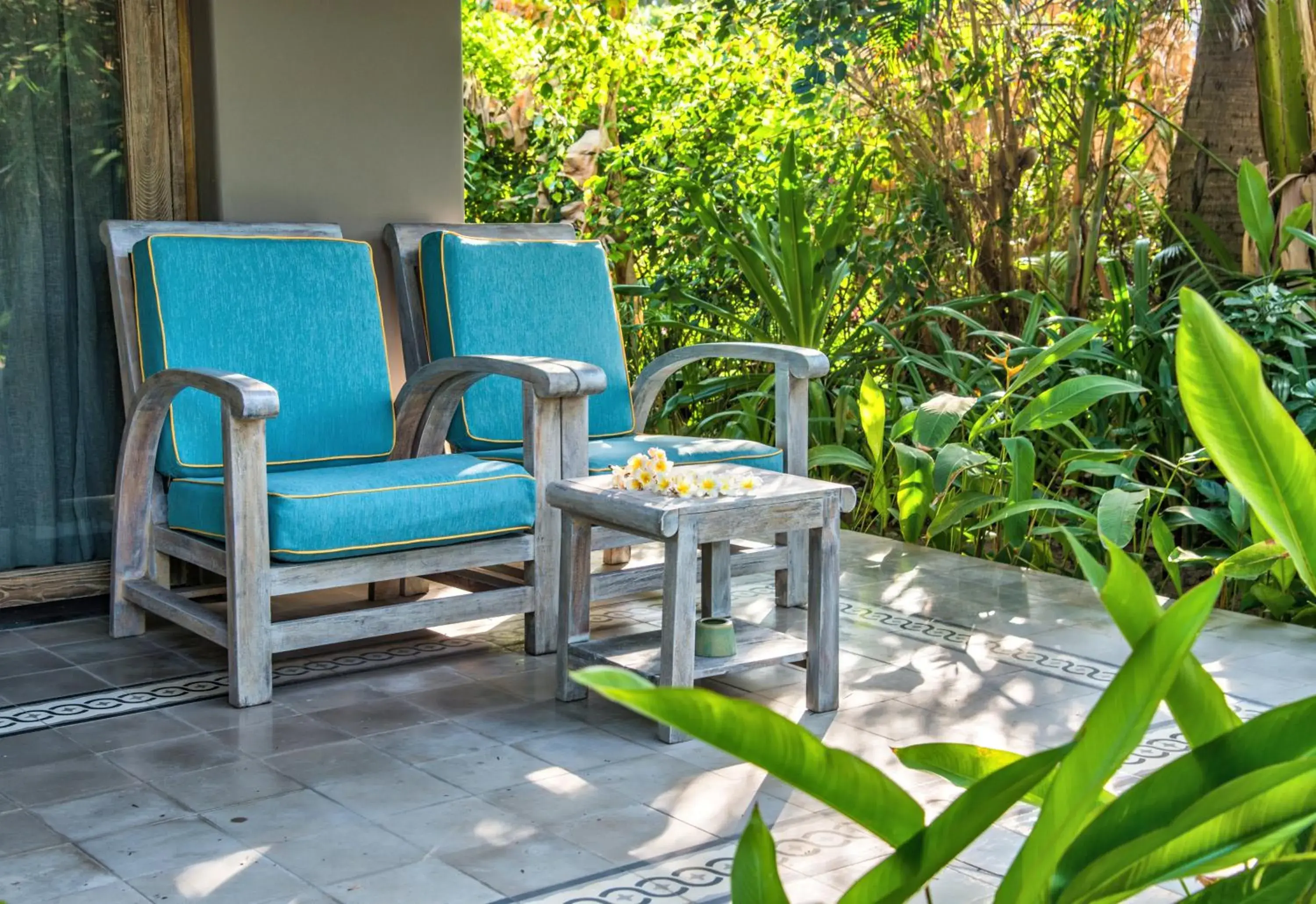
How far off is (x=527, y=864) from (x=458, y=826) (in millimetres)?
207

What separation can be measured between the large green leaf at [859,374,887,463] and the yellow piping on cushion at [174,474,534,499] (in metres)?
1.47

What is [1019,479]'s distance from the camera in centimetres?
411

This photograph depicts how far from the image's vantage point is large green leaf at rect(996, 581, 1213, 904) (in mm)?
991

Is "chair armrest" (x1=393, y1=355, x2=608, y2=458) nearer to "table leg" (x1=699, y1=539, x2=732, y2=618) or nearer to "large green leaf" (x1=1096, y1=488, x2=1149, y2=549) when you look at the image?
"table leg" (x1=699, y1=539, x2=732, y2=618)

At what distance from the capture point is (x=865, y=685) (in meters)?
3.21

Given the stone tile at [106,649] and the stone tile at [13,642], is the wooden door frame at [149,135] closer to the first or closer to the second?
the stone tile at [13,642]

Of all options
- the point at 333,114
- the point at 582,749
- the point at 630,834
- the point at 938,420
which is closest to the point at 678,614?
the point at 582,749

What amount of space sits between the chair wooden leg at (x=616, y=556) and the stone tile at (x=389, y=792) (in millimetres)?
1693

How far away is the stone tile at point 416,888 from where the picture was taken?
2.10 m

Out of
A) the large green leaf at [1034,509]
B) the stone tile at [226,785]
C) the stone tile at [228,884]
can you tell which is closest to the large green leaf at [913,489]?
the large green leaf at [1034,509]

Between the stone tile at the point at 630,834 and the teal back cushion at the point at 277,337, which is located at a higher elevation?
the teal back cushion at the point at 277,337

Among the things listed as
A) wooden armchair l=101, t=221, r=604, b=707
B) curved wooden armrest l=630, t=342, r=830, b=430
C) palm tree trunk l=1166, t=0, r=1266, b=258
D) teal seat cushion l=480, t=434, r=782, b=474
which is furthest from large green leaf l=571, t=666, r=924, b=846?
palm tree trunk l=1166, t=0, r=1266, b=258

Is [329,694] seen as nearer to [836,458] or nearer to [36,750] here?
[36,750]

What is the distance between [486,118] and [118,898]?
18.0 feet
